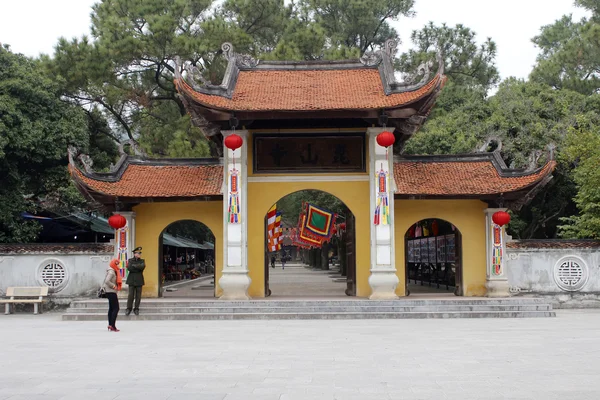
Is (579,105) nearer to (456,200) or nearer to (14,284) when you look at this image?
(456,200)

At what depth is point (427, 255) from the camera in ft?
76.3

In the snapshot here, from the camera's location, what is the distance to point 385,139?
16156mm

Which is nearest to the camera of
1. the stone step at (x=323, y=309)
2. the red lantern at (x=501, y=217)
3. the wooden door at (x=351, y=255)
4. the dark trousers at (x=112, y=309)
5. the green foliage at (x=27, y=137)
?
the dark trousers at (x=112, y=309)

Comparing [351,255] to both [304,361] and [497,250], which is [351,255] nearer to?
[497,250]

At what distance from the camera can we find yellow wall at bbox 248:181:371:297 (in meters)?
17.1

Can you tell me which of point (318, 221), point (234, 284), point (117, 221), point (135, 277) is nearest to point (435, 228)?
point (318, 221)

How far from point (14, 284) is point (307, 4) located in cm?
2708

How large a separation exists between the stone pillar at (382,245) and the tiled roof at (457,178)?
652mm

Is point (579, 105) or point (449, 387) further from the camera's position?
point (579, 105)

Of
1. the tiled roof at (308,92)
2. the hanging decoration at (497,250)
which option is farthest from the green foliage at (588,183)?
the tiled roof at (308,92)

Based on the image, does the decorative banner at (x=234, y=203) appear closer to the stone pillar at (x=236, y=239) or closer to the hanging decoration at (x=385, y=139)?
the stone pillar at (x=236, y=239)

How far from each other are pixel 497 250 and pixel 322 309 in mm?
4991

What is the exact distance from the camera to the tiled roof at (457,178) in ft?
54.8

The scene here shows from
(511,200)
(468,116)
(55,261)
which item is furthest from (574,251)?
(55,261)
